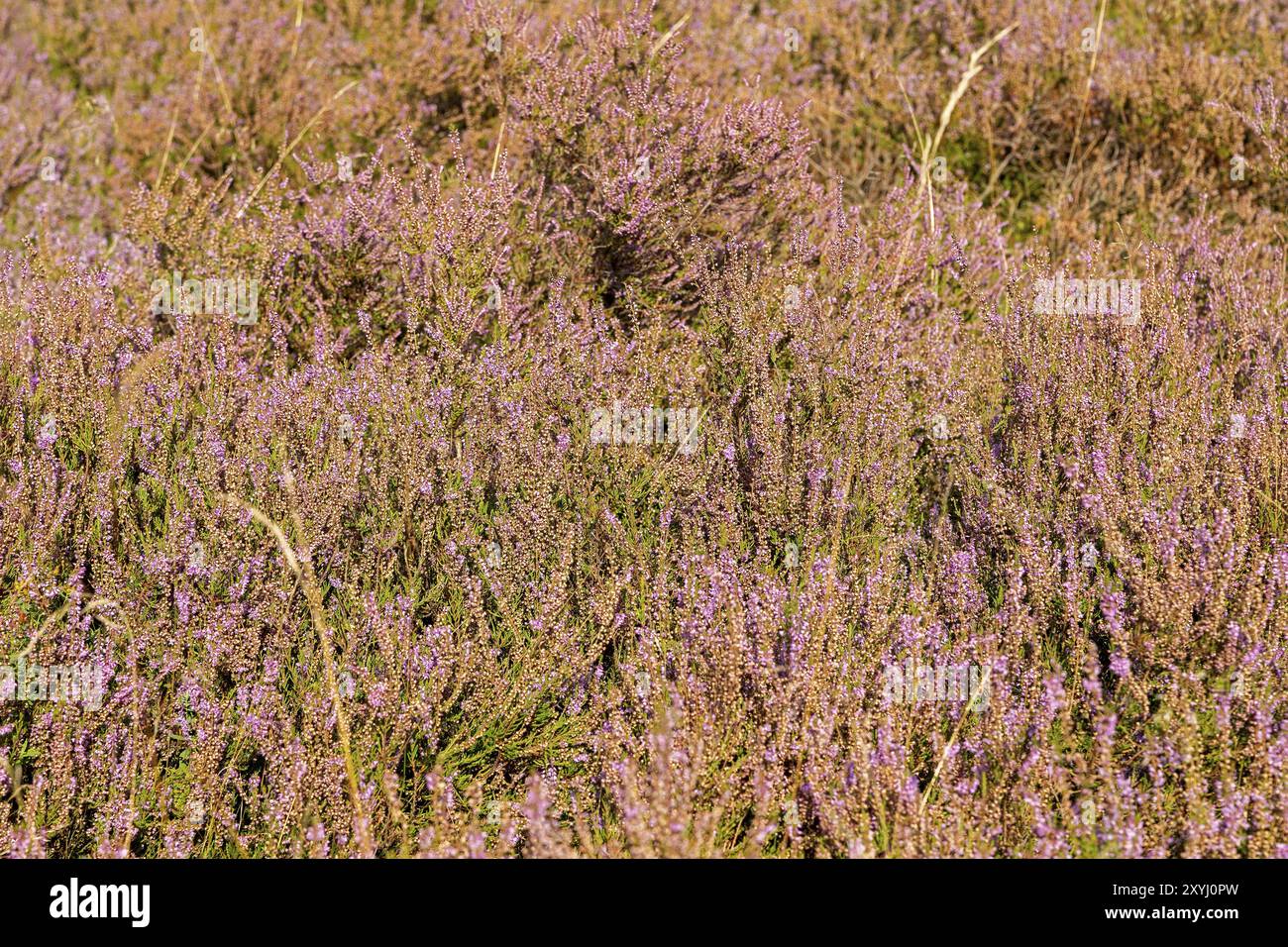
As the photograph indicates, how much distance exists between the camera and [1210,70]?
4820mm

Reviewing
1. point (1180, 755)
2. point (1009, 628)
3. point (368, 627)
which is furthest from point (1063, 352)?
point (368, 627)

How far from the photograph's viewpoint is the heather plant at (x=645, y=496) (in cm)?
222

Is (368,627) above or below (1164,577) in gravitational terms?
below

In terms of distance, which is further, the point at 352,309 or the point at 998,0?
the point at 998,0

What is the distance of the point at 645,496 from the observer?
2973mm

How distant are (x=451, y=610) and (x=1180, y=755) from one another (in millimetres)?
1580

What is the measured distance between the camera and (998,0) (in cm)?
548

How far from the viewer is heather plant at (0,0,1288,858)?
2223 mm

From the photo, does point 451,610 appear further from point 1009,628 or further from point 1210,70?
point 1210,70
